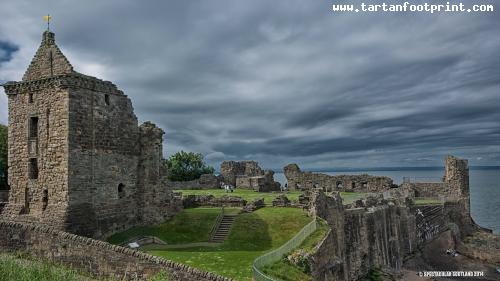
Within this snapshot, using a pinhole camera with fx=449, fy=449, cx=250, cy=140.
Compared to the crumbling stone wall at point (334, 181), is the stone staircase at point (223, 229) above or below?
below

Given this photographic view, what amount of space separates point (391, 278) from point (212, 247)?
18010 millimetres

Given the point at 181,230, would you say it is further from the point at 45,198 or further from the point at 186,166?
the point at 186,166

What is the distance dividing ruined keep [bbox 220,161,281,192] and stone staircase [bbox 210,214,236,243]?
21.7 meters

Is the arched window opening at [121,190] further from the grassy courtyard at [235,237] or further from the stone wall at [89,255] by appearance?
the stone wall at [89,255]

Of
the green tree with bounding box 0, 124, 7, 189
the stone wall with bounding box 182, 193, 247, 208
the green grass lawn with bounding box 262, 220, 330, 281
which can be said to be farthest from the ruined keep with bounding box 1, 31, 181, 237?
the green tree with bounding box 0, 124, 7, 189

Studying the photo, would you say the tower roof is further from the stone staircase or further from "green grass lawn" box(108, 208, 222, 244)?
the stone staircase

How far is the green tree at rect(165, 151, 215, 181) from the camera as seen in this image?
254 ft

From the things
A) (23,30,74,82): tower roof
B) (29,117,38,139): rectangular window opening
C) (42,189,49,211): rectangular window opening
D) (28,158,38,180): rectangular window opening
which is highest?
(23,30,74,82): tower roof

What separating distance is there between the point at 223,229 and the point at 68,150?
10738 millimetres

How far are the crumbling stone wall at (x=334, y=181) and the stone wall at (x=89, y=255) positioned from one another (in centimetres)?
4063

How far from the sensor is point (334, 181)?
2410 inches

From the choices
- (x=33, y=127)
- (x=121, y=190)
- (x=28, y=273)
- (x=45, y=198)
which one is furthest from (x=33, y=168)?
(x=28, y=273)

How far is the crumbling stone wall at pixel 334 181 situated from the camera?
194 ft

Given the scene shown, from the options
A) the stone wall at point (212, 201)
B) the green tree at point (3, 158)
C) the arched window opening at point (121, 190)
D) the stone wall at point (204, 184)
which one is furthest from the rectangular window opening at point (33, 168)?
the stone wall at point (204, 184)
